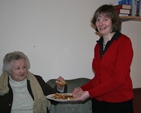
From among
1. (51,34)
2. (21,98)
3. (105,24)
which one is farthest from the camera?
(51,34)

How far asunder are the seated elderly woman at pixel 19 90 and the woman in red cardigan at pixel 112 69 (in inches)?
20.1

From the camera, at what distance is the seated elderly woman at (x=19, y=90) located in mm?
1715

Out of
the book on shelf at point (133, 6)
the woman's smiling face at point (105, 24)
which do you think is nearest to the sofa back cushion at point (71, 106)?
the woman's smiling face at point (105, 24)

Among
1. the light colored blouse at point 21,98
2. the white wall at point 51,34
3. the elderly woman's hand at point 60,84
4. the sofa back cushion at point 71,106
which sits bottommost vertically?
the sofa back cushion at point 71,106

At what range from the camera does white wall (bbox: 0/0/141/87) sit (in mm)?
2008

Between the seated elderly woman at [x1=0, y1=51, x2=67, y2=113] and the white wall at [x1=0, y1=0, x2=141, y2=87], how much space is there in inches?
11.5

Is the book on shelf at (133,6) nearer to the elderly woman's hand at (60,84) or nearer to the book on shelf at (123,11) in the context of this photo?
the book on shelf at (123,11)

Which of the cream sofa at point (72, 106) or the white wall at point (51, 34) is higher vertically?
the white wall at point (51, 34)

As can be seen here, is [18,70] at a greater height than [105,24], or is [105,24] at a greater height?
[105,24]

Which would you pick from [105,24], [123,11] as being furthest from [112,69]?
[123,11]

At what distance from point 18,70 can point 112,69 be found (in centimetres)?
98

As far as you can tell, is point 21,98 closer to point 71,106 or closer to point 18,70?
→ point 18,70

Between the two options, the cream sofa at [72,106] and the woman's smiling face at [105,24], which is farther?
the cream sofa at [72,106]

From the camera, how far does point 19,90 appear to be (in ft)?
5.90
